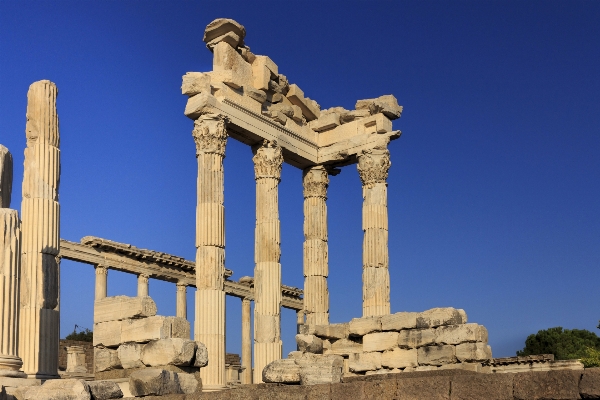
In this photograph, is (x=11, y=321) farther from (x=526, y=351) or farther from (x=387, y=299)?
(x=526, y=351)

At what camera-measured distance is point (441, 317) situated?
65.8 ft

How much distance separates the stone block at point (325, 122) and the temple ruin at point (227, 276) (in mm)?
49

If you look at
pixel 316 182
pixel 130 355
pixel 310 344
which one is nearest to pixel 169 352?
pixel 130 355

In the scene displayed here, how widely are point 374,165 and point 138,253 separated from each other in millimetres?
12604

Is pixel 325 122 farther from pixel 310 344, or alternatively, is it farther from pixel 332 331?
pixel 310 344

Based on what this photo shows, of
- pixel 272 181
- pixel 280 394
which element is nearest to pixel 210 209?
pixel 272 181

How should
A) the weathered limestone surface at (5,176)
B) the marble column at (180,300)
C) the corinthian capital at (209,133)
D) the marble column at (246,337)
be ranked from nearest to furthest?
1. the weathered limestone surface at (5,176)
2. the corinthian capital at (209,133)
3. the marble column at (180,300)
4. the marble column at (246,337)

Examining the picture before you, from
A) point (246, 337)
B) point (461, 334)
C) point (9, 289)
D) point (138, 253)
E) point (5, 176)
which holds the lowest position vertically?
point (246, 337)

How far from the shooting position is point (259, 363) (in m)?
26.5

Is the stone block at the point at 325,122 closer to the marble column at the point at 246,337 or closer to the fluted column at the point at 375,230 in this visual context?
the fluted column at the point at 375,230

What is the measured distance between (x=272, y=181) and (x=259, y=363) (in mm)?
5808

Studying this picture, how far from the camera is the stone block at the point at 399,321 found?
67.5 feet

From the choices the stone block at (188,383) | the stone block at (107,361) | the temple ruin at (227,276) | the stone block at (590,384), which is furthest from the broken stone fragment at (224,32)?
the stone block at (590,384)

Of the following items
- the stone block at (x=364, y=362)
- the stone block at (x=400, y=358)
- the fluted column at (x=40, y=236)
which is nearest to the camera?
the fluted column at (x=40, y=236)
